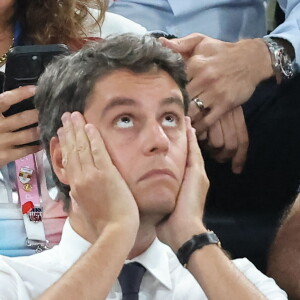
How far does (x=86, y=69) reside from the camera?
123 cm

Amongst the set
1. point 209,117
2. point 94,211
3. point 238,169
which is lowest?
point 238,169

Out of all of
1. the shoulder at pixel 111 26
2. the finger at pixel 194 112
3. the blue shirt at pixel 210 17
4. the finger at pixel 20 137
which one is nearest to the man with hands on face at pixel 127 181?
the finger at pixel 20 137

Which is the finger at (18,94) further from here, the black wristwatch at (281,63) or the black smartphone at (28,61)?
the black wristwatch at (281,63)

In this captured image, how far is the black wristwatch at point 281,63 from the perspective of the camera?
161cm

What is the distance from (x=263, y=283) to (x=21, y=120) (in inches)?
18.5

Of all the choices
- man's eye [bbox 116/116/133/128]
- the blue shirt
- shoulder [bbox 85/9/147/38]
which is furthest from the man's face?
the blue shirt

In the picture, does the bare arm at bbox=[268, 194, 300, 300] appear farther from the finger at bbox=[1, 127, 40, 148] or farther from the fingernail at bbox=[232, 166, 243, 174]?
the finger at bbox=[1, 127, 40, 148]

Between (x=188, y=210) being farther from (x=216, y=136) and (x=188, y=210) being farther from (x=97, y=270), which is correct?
(x=216, y=136)

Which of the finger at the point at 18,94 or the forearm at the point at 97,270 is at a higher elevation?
the finger at the point at 18,94

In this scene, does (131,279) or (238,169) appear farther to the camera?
(238,169)

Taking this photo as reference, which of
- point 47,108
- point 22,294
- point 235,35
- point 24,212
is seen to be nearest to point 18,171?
point 24,212

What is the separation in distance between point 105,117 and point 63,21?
53cm

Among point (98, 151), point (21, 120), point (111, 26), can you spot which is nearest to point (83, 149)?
point (98, 151)

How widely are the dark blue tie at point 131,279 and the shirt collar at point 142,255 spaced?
1 cm
